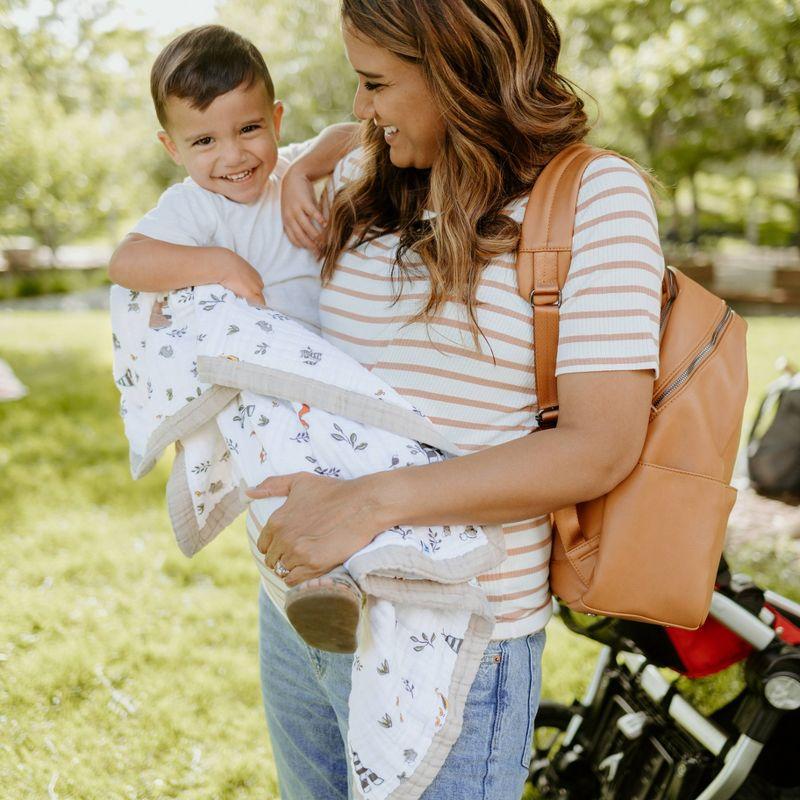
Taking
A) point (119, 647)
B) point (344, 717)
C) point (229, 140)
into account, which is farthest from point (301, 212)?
point (119, 647)

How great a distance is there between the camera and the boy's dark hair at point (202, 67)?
1837mm

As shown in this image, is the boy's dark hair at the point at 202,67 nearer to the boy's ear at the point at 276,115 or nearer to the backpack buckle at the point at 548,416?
the boy's ear at the point at 276,115

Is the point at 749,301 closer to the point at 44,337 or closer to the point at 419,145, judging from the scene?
the point at 44,337

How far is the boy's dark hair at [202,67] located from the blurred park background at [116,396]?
0.76 m

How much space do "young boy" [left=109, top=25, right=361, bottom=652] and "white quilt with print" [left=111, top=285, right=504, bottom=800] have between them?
22 cm

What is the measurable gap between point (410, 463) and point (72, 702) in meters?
2.58

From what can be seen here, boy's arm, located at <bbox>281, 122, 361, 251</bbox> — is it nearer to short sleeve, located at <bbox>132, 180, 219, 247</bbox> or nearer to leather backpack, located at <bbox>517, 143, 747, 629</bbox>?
short sleeve, located at <bbox>132, 180, 219, 247</bbox>

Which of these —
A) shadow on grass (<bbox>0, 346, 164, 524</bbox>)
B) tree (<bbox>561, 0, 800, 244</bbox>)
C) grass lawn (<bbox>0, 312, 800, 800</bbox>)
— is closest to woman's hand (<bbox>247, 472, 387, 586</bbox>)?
grass lawn (<bbox>0, 312, 800, 800</bbox>)

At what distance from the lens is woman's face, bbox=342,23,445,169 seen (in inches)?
57.0

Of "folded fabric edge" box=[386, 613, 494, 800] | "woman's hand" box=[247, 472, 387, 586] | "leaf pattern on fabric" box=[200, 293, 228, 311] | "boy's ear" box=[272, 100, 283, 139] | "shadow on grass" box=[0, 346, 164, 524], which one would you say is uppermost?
"boy's ear" box=[272, 100, 283, 139]

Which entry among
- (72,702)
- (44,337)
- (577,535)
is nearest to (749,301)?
(44,337)

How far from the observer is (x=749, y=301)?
12.3 metres

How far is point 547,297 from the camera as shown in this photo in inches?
53.6

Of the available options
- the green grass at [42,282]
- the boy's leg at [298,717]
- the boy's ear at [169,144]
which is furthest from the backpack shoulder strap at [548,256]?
the green grass at [42,282]
